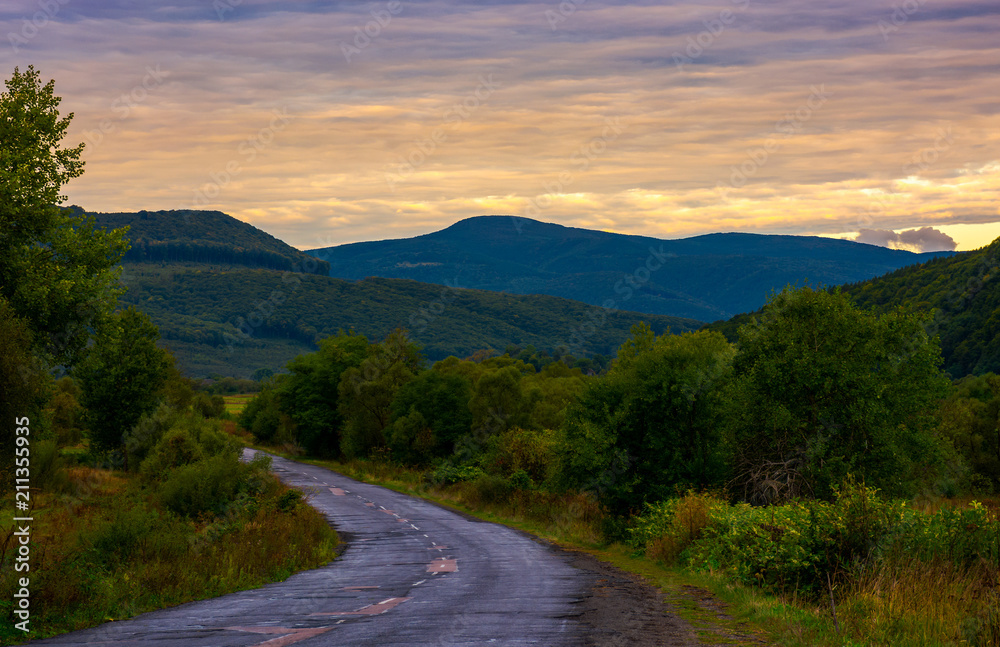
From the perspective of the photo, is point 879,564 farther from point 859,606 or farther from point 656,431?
point 656,431

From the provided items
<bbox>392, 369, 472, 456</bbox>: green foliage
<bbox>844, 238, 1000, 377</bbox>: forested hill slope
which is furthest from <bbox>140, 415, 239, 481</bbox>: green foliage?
<bbox>844, 238, 1000, 377</bbox>: forested hill slope

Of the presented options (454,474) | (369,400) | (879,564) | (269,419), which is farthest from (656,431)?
(269,419)

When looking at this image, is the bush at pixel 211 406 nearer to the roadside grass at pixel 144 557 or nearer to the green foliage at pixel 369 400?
the green foliage at pixel 369 400

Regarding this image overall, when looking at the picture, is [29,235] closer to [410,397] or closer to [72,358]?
[72,358]

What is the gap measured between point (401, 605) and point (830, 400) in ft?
58.1

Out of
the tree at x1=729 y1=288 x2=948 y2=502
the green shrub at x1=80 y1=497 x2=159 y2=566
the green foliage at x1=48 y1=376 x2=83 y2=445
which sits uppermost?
the tree at x1=729 y1=288 x2=948 y2=502

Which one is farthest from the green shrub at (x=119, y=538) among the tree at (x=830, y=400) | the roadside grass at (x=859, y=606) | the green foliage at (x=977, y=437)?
the green foliage at (x=977, y=437)

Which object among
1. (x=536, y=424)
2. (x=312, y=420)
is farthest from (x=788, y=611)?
(x=312, y=420)

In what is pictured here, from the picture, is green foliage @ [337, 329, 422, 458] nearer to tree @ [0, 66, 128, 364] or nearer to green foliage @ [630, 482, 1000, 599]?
tree @ [0, 66, 128, 364]

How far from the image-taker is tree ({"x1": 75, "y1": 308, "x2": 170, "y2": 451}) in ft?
160

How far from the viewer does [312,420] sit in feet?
263

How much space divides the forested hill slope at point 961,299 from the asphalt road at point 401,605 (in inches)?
3475

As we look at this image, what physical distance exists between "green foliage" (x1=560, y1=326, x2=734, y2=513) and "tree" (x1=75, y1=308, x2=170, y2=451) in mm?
32391

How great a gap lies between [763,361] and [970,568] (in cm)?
1478
